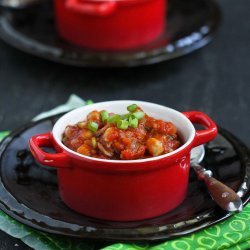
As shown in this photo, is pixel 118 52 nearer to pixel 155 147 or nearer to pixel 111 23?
pixel 111 23

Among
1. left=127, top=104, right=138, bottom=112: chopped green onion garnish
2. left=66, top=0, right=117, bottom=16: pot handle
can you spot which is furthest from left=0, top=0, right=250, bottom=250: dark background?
left=127, top=104, right=138, bottom=112: chopped green onion garnish

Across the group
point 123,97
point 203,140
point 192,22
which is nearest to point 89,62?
point 123,97

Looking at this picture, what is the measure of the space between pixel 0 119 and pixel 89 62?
0.95 ft

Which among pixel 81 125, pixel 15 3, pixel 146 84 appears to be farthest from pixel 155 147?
pixel 15 3

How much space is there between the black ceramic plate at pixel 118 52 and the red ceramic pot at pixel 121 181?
647 millimetres

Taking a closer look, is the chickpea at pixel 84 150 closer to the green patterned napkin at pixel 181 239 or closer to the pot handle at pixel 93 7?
the green patterned napkin at pixel 181 239

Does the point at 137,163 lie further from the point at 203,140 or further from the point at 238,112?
the point at 238,112

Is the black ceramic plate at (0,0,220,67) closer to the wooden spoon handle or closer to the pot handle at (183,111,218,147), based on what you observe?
the pot handle at (183,111,218,147)

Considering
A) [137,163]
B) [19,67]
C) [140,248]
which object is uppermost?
[137,163]

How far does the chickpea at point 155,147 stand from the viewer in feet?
3.58

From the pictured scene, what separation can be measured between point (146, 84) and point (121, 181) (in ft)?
2.54

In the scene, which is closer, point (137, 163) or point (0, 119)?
point (137, 163)

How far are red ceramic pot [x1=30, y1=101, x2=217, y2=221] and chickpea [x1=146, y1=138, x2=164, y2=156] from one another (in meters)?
0.02

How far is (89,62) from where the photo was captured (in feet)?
5.81
